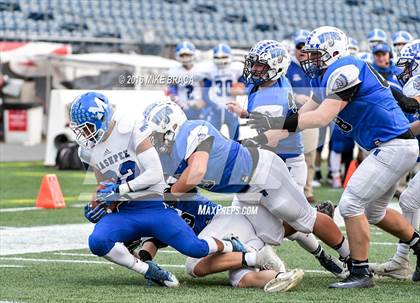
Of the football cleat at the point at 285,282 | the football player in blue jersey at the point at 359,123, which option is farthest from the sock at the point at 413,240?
the football cleat at the point at 285,282

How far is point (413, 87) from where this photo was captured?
695 cm

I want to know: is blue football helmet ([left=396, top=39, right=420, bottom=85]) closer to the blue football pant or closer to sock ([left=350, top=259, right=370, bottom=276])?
sock ([left=350, top=259, right=370, bottom=276])

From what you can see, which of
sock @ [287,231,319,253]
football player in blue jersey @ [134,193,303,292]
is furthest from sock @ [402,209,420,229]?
football player in blue jersey @ [134,193,303,292]

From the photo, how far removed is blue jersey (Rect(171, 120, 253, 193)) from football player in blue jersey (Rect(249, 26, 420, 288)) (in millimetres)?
227

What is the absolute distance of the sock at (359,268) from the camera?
20.4ft

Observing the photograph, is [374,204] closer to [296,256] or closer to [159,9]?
[296,256]

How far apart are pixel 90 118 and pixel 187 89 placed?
7.37 m

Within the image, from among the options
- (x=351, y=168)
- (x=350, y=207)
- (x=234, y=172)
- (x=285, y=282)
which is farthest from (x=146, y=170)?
(x=351, y=168)

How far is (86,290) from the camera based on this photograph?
6039 millimetres

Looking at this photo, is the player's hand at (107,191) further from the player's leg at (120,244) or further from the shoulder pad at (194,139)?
the shoulder pad at (194,139)

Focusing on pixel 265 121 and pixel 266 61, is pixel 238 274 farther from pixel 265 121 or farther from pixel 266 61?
pixel 266 61

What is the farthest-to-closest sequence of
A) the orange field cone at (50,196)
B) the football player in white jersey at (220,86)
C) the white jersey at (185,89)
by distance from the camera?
1. the football player in white jersey at (220,86)
2. the white jersey at (185,89)
3. the orange field cone at (50,196)

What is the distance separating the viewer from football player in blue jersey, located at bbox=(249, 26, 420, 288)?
20.2 feet

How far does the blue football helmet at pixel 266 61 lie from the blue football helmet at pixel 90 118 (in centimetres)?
127
